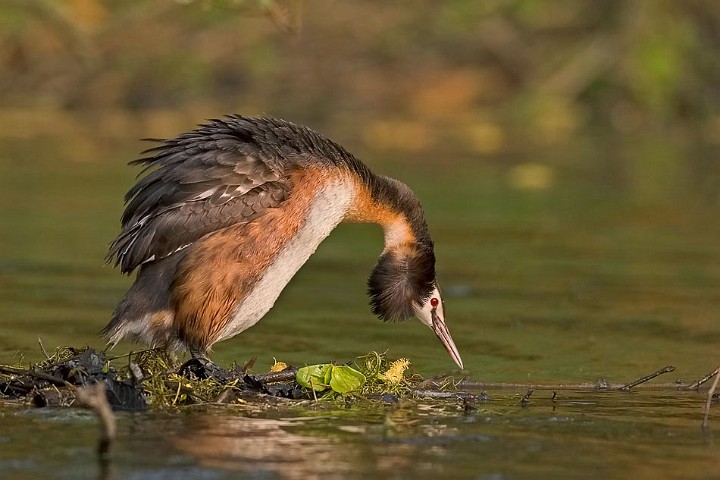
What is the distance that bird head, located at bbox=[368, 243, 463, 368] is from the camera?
8.77 m

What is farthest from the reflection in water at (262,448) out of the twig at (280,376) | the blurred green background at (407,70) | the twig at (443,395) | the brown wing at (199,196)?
the blurred green background at (407,70)

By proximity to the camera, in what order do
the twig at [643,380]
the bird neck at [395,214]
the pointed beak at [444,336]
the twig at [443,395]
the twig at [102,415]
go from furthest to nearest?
the bird neck at [395,214]
the pointed beak at [444,336]
the twig at [643,380]
the twig at [443,395]
the twig at [102,415]

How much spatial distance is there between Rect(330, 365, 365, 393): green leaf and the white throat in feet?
2.47

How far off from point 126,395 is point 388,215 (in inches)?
93.6

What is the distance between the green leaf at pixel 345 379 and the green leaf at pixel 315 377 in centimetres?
3

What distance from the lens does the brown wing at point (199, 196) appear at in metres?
7.73

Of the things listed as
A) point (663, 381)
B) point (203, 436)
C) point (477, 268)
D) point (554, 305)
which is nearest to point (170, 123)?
point (477, 268)

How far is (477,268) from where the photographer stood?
1223cm

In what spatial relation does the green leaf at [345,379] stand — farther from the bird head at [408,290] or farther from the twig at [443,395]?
the bird head at [408,290]

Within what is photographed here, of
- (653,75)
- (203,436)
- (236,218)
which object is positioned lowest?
(203,436)

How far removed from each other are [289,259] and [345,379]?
0.88 metres

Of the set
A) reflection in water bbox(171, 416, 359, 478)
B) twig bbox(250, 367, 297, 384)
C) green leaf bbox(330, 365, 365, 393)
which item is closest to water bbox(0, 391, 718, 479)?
reflection in water bbox(171, 416, 359, 478)

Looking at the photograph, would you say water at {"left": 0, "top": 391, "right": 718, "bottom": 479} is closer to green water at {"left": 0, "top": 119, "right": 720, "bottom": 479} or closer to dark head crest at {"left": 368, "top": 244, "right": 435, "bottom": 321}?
green water at {"left": 0, "top": 119, "right": 720, "bottom": 479}

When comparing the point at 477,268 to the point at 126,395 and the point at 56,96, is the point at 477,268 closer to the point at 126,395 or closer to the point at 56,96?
the point at 126,395
